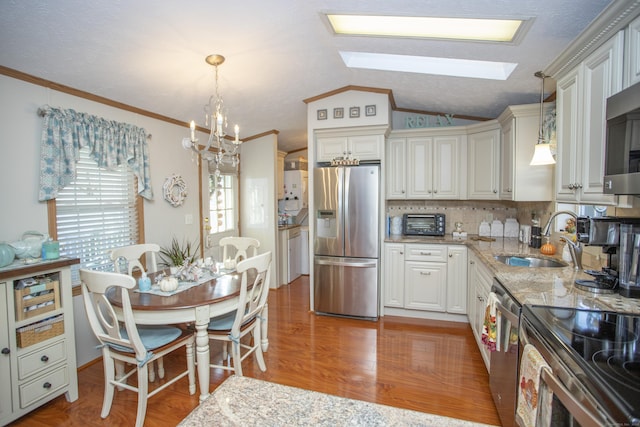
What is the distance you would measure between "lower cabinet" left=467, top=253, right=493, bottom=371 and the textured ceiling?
1609 millimetres

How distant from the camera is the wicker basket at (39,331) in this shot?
1.92 m

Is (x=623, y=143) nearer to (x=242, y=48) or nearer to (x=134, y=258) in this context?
(x=242, y=48)

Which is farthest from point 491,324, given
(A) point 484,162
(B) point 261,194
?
(B) point 261,194

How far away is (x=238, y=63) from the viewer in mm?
2596

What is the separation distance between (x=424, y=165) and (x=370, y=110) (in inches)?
36.5

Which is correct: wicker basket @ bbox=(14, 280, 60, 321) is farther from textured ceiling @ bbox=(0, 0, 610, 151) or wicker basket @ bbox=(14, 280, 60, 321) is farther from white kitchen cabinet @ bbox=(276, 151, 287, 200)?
white kitchen cabinet @ bbox=(276, 151, 287, 200)

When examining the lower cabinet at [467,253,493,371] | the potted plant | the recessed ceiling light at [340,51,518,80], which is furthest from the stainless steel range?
the potted plant

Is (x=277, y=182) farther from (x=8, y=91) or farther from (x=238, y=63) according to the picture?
(x=8, y=91)

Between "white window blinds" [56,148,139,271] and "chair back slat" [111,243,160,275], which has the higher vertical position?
"white window blinds" [56,148,139,271]

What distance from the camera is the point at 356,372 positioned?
2492 millimetres

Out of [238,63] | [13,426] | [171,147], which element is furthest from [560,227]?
Result: [13,426]

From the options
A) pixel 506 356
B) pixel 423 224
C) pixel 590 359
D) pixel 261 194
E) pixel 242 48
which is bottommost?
pixel 506 356

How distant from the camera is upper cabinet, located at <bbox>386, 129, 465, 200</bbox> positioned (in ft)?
11.9

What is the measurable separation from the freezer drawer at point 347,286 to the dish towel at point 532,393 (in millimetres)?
2155
